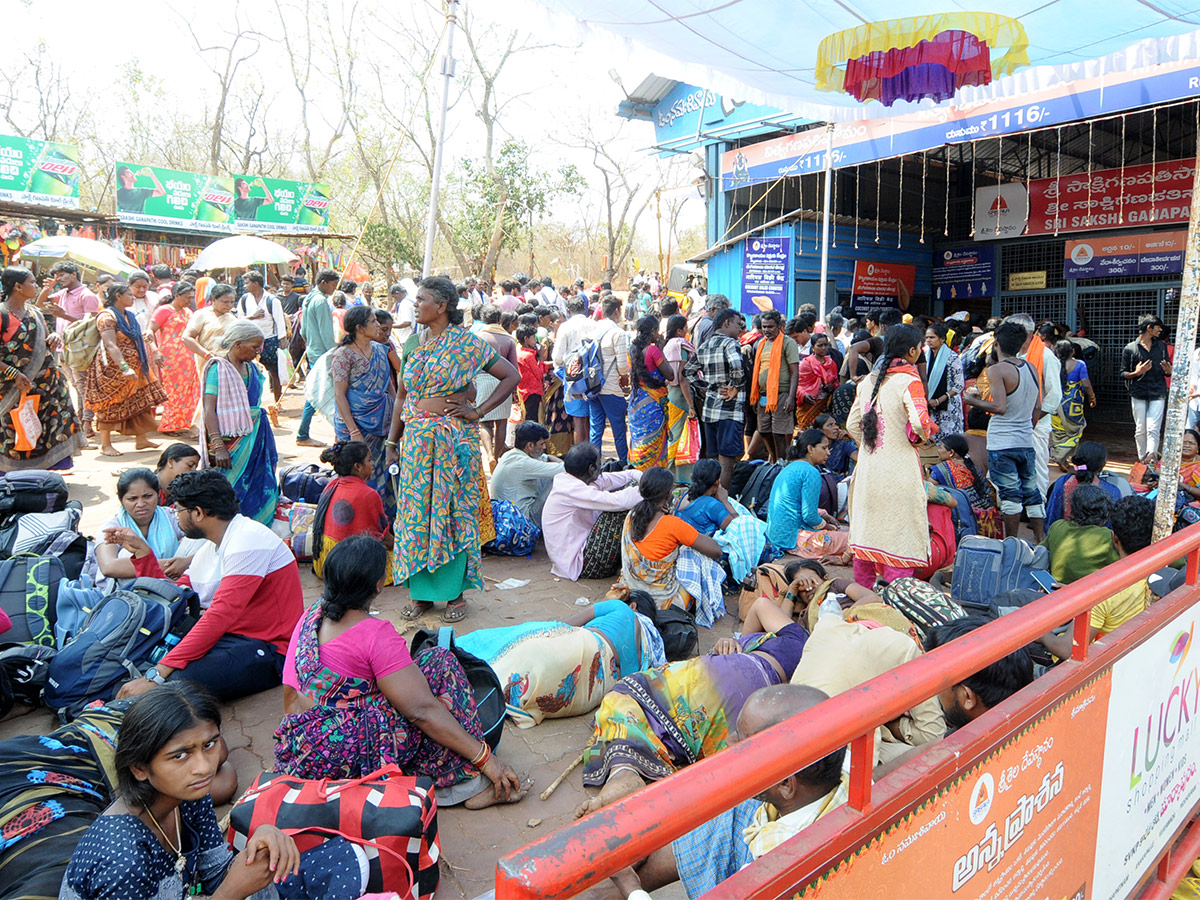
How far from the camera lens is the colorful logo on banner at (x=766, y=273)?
12867 mm

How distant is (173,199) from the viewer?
20.3 meters

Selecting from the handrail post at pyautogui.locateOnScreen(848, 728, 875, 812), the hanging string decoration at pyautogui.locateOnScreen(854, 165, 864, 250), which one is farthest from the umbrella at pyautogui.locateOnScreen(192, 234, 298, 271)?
the handrail post at pyautogui.locateOnScreen(848, 728, 875, 812)

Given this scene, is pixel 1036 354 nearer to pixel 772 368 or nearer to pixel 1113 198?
pixel 772 368

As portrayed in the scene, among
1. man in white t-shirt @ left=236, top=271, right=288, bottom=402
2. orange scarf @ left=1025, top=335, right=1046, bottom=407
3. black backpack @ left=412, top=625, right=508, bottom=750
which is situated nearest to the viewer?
black backpack @ left=412, top=625, right=508, bottom=750

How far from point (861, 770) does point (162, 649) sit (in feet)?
10.8

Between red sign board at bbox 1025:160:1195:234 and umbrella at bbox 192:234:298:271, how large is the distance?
35.9 ft

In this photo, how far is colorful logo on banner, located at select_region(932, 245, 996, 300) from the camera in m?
13.8

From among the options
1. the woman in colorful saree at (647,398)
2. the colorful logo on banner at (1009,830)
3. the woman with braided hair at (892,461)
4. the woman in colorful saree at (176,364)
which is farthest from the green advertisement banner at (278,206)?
the colorful logo on banner at (1009,830)

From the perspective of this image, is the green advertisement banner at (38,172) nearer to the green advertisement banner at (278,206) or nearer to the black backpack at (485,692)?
the green advertisement banner at (278,206)

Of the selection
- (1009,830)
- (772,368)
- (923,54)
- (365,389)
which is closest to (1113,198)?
(772,368)

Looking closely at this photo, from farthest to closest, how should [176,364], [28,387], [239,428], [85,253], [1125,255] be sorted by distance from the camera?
[85,253]
[1125,255]
[176,364]
[28,387]
[239,428]

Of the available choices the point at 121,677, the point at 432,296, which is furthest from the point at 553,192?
the point at 121,677

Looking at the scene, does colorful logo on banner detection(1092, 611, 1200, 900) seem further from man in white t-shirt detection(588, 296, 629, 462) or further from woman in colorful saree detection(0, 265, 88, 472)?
woman in colorful saree detection(0, 265, 88, 472)

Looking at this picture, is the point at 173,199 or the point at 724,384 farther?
the point at 173,199
